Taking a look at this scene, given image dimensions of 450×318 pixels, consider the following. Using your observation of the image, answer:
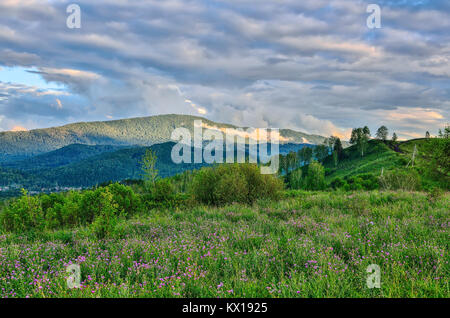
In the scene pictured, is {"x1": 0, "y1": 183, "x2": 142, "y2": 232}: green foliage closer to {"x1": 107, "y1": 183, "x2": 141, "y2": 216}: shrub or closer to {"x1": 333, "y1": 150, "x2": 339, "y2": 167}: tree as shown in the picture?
{"x1": 107, "y1": 183, "x2": 141, "y2": 216}: shrub

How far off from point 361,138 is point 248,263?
137 meters

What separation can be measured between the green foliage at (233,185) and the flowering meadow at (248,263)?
26.8ft

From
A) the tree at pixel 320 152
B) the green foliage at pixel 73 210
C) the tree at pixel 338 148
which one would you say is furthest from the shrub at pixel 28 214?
the tree at pixel 320 152

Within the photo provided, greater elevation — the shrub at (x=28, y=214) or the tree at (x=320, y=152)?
the tree at (x=320, y=152)

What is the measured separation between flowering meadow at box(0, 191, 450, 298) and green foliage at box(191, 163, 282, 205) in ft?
26.8

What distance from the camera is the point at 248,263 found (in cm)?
550

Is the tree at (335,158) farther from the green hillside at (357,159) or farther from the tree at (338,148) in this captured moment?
the tree at (338,148)

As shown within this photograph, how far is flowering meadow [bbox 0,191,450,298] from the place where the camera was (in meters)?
4.33

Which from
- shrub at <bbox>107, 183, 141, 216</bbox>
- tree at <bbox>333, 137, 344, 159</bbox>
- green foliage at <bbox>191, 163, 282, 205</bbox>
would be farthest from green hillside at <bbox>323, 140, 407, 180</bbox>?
shrub at <bbox>107, 183, 141, 216</bbox>

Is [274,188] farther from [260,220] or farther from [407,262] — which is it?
[407,262]

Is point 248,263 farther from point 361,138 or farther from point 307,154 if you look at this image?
point 307,154

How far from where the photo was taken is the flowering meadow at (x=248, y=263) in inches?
171

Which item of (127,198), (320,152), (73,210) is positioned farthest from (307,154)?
(73,210)
